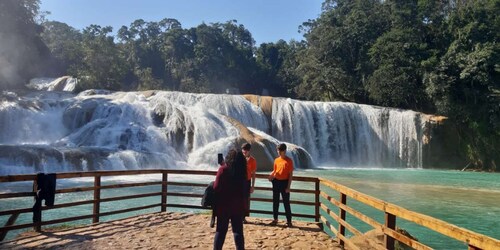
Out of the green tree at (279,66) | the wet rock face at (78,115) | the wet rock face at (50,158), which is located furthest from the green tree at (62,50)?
the wet rock face at (50,158)

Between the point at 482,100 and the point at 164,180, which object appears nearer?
the point at 164,180

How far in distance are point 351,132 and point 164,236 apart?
3049 centimetres

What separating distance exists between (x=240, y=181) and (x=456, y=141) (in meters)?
35.0

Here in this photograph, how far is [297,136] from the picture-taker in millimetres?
34500

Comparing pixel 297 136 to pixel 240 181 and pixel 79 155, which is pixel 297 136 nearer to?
pixel 79 155

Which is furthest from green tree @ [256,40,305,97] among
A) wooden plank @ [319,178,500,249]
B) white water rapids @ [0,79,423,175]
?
wooden plank @ [319,178,500,249]

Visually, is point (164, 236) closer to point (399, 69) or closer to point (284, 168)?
point (284, 168)

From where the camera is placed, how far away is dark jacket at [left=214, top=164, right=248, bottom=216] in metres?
5.45

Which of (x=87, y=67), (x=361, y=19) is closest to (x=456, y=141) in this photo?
(x=361, y=19)

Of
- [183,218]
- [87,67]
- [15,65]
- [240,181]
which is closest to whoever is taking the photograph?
[240,181]

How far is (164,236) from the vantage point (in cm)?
734

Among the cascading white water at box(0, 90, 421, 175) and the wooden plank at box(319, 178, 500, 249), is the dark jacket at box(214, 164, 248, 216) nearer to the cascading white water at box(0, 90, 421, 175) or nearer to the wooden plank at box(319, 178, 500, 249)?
the wooden plank at box(319, 178, 500, 249)

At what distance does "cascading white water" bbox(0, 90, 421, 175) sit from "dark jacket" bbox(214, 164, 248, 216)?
50.5ft

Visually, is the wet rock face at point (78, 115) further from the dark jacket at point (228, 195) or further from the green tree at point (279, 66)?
the green tree at point (279, 66)
